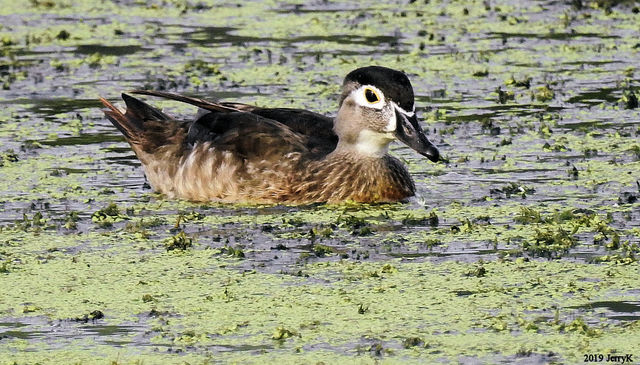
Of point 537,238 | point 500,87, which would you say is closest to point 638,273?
point 537,238

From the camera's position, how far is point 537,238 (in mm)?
10227

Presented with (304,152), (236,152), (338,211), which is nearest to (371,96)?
(304,152)

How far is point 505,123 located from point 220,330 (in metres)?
6.22

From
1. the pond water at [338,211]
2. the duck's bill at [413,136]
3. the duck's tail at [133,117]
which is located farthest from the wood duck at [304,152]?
the duck's tail at [133,117]

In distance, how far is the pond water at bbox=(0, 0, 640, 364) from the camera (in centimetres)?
839

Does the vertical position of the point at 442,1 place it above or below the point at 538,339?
above

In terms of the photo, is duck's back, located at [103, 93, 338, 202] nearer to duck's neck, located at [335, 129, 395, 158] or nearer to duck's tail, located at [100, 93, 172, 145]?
duck's neck, located at [335, 129, 395, 158]

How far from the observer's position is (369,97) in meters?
11.8

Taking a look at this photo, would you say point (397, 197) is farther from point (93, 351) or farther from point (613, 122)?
point (93, 351)

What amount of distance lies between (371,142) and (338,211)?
75cm

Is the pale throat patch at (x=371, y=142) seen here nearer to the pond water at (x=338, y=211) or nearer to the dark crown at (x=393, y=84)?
the dark crown at (x=393, y=84)

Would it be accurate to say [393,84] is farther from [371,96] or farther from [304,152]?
[304,152]

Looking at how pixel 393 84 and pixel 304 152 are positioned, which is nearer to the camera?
pixel 393 84

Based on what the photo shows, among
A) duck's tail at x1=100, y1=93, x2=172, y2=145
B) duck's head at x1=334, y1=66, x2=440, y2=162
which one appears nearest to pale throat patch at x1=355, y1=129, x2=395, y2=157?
duck's head at x1=334, y1=66, x2=440, y2=162
